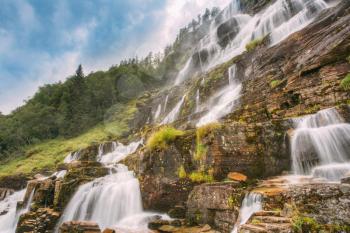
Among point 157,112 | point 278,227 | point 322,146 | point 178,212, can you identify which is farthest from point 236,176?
point 157,112

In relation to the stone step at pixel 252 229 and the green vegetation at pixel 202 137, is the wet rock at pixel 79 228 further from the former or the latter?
the stone step at pixel 252 229

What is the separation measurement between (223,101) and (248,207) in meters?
14.4

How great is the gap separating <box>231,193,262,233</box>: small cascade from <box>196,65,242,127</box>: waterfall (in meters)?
10.4

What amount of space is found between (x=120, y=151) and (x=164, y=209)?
19625 millimetres

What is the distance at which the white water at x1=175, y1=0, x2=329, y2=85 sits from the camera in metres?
23.9

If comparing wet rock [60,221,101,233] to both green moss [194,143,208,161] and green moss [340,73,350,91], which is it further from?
green moss [340,73,350,91]

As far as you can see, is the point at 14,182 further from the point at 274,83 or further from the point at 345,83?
the point at 345,83

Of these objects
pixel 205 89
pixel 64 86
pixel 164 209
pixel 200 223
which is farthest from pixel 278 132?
pixel 64 86

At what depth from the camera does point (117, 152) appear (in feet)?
→ 102

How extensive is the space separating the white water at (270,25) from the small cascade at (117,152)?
604 inches

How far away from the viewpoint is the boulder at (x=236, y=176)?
32.6 feet

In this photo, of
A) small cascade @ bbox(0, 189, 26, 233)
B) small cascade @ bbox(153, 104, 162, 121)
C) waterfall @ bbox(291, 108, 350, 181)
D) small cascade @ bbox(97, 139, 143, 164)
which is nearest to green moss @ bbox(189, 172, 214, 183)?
waterfall @ bbox(291, 108, 350, 181)

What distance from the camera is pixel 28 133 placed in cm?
5803

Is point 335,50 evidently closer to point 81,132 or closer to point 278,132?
point 278,132
